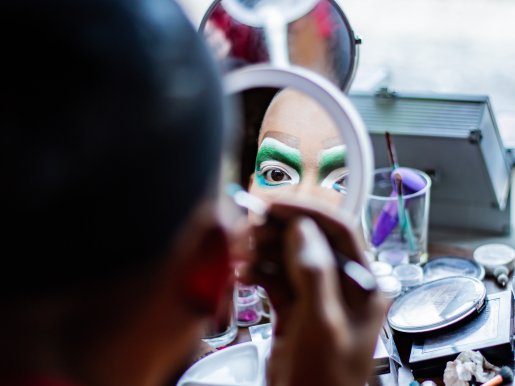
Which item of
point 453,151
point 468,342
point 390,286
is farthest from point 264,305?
point 453,151

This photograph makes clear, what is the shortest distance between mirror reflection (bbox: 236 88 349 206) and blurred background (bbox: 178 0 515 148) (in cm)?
59

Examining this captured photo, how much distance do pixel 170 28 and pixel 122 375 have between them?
0.21 m

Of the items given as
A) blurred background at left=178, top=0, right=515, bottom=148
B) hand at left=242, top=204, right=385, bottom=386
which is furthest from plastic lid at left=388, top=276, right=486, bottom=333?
blurred background at left=178, top=0, right=515, bottom=148

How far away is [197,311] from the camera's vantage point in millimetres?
458

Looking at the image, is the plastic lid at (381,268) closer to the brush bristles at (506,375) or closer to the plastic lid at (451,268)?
the plastic lid at (451,268)

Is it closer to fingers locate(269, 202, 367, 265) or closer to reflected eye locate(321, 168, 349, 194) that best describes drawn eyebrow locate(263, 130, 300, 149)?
reflected eye locate(321, 168, 349, 194)

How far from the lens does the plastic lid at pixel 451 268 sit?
1.01m

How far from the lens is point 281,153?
2.83ft

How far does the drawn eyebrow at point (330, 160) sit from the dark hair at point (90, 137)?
0.95 ft

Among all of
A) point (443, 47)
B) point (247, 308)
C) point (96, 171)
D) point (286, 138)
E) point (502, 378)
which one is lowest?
point (502, 378)

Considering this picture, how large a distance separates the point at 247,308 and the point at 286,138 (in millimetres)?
245

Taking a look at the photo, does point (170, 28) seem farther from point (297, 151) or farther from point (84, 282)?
point (297, 151)

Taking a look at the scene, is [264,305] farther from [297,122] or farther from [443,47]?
[443,47]

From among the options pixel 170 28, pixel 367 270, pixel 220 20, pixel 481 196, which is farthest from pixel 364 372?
pixel 481 196
